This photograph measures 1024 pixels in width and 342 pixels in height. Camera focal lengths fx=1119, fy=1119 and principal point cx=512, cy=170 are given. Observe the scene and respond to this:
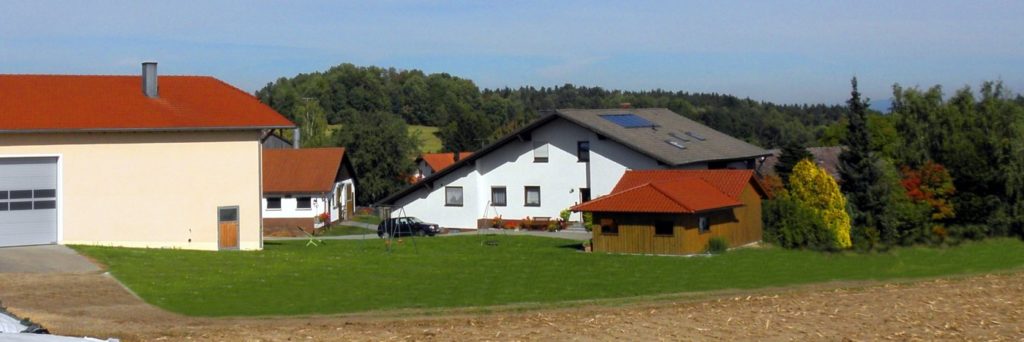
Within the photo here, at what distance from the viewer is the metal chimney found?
38188mm

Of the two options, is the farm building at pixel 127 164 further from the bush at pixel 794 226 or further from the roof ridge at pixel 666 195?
the bush at pixel 794 226

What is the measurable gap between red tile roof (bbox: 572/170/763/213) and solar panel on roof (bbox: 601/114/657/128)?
42.5 ft

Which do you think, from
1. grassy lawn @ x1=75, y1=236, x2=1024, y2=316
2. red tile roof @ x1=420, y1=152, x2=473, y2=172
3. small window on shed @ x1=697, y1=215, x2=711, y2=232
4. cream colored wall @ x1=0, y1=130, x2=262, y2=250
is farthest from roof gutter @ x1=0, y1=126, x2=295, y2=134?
red tile roof @ x1=420, y1=152, x2=473, y2=172

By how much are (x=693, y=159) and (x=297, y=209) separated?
2326 centimetres

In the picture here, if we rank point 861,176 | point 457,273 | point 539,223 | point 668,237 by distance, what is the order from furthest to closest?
1. point 539,223
2. point 861,176
3. point 668,237
4. point 457,273

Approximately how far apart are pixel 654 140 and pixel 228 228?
22.3 m

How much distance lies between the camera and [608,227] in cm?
3681

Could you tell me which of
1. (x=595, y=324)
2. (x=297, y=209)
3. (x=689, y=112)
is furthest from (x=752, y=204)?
(x=689, y=112)

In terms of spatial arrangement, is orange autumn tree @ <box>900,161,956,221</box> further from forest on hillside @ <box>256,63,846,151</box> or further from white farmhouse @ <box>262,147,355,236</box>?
forest on hillside @ <box>256,63,846,151</box>

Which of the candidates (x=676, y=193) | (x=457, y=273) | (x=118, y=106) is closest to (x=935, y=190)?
(x=676, y=193)

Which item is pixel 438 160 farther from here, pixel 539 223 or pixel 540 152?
pixel 539 223

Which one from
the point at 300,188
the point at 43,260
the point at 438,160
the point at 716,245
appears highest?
the point at 438,160

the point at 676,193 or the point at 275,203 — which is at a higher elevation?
the point at 275,203

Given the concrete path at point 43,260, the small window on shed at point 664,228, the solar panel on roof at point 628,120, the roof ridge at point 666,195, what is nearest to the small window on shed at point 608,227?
the small window on shed at point 664,228
